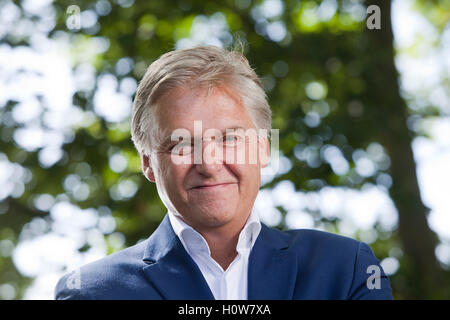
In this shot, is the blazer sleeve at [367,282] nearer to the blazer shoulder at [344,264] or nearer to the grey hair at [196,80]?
the blazer shoulder at [344,264]

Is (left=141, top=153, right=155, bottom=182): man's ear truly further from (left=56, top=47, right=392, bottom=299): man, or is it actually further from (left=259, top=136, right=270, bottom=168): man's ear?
(left=259, top=136, right=270, bottom=168): man's ear

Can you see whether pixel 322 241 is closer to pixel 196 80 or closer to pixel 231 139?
pixel 231 139

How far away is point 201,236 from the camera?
1.95 m

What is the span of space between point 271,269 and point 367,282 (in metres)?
0.33

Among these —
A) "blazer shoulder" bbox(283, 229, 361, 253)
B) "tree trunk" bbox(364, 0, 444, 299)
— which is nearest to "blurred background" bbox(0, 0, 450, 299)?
"tree trunk" bbox(364, 0, 444, 299)

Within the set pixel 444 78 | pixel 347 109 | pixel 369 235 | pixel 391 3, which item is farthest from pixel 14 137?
pixel 444 78

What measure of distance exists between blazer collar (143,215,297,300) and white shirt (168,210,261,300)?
0.03 m

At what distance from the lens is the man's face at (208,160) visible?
1829 millimetres

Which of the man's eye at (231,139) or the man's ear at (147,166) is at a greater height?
the man's eye at (231,139)

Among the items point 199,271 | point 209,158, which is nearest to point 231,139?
point 209,158

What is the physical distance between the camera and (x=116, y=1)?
18.3 ft

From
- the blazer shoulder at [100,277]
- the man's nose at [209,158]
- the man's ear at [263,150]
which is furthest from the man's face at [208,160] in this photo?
the blazer shoulder at [100,277]

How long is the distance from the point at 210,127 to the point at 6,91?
13.5 feet
